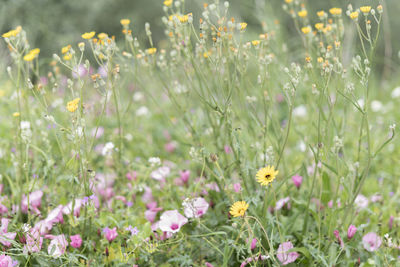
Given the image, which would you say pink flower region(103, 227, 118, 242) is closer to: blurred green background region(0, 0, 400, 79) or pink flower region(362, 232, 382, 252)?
pink flower region(362, 232, 382, 252)

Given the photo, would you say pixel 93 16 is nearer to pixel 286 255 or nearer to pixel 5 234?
pixel 5 234

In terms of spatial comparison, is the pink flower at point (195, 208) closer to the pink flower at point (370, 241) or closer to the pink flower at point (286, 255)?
the pink flower at point (286, 255)

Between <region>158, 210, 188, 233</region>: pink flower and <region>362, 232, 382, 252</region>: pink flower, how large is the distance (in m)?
0.65

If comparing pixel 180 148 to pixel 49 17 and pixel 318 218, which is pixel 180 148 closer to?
pixel 318 218

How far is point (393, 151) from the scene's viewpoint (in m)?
2.41

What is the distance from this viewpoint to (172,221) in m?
1.44

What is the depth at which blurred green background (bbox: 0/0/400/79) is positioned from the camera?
4.49 m

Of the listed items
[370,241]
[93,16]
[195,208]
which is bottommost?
[370,241]

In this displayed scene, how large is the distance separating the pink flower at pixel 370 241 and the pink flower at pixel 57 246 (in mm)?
Answer: 1026

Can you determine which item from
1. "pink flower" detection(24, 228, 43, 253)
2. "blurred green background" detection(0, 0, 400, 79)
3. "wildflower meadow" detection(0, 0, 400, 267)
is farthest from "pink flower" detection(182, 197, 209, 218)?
"blurred green background" detection(0, 0, 400, 79)

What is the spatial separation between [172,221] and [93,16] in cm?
411

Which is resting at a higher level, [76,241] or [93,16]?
[93,16]

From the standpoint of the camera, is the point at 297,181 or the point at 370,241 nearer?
the point at 370,241

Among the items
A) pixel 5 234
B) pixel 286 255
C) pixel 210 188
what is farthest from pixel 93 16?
pixel 286 255
